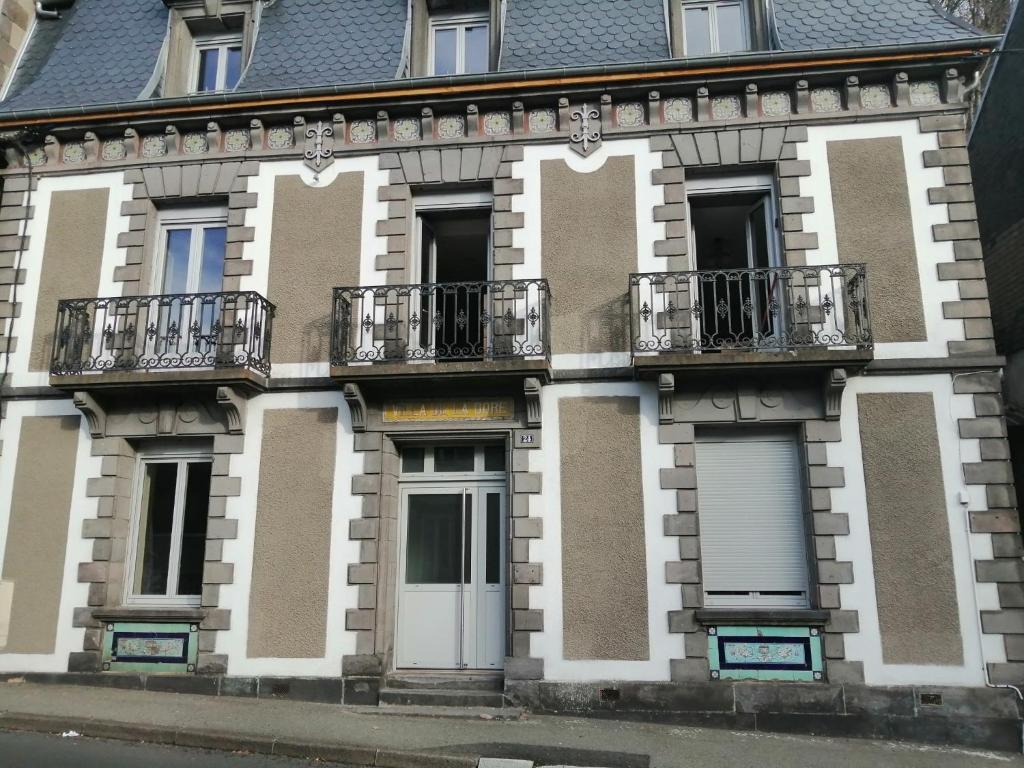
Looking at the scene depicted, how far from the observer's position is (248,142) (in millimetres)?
10031

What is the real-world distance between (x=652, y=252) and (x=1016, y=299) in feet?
20.8

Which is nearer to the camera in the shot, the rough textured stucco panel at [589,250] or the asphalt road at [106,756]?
the asphalt road at [106,756]

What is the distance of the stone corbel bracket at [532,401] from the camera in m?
8.61

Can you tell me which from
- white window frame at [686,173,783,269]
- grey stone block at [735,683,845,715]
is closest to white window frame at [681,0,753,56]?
white window frame at [686,173,783,269]

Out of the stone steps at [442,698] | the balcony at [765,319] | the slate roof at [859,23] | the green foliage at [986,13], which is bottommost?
the stone steps at [442,698]

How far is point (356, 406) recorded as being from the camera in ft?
29.6

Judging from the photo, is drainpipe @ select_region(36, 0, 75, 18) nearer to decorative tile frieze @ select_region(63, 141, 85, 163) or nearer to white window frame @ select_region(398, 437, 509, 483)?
decorative tile frieze @ select_region(63, 141, 85, 163)

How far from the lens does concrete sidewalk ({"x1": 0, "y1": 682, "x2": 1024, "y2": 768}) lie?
266 inches

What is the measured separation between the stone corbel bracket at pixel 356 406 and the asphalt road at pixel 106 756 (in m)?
3.52

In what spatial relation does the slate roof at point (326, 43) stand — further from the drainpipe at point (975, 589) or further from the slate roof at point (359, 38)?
the drainpipe at point (975, 589)

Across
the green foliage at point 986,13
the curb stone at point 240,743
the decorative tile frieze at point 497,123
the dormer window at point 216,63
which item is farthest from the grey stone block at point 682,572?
the green foliage at point 986,13

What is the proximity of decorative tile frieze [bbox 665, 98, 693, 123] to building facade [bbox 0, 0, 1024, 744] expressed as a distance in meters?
0.03

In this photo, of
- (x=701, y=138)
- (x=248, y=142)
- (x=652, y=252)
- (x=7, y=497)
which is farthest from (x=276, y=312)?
(x=701, y=138)

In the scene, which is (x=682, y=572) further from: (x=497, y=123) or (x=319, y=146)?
(x=319, y=146)
